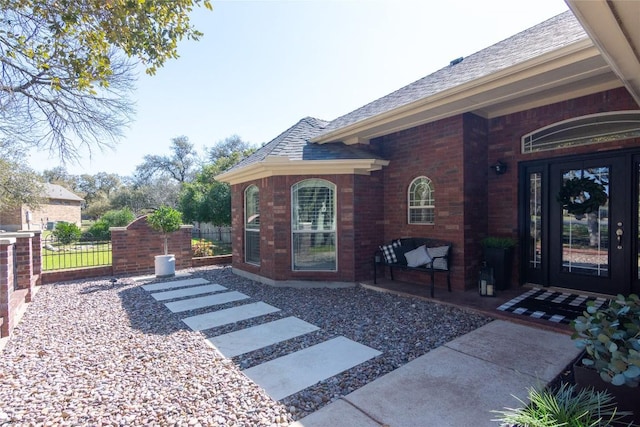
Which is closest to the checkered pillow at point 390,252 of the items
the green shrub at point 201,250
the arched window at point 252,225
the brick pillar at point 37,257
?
the arched window at point 252,225

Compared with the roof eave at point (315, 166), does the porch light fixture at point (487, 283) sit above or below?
below

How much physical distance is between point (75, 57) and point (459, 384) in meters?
6.25

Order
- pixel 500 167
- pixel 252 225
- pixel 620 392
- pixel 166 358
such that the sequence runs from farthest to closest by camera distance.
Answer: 1. pixel 252 225
2. pixel 500 167
3. pixel 166 358
4. pixel 620 392

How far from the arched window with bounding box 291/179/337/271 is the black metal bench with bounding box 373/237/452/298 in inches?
41.6

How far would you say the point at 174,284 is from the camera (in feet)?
24.5

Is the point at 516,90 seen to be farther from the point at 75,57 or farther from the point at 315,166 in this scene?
the point at 75,57

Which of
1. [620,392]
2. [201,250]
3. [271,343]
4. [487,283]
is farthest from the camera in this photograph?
[201,250]

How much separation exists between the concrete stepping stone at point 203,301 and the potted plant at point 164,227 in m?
2.79

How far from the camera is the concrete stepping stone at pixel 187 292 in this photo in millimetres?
6359

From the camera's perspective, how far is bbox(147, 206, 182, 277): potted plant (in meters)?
8.34

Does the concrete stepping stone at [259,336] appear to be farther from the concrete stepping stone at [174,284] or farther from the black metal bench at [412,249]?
the concrete stepping stone at [174,284]

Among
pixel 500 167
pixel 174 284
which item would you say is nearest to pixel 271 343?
pixel 174 284

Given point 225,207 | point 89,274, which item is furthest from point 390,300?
point 225,207

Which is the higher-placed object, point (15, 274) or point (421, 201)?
point (421, 201)
